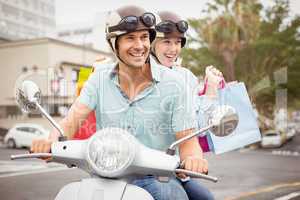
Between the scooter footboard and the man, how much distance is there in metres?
0.12

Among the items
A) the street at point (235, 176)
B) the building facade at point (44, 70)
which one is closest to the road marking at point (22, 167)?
the street at point (235, 176)

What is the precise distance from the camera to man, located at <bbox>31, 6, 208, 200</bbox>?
1078 millimetres

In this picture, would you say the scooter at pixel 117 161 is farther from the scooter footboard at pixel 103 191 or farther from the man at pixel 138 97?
the man at pixel 138 97

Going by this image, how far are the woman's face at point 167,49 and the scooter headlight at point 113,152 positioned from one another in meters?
0.79

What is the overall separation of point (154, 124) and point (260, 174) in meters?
2.67

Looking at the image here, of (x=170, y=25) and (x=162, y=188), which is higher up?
(x=170, y=25)

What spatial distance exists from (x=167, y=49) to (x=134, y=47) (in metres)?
0.55

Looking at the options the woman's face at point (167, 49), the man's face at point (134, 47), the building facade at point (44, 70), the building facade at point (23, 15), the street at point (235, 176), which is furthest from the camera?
the building facade at point (23, 15)

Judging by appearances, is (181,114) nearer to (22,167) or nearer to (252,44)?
(252,44)

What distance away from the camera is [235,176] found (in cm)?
370

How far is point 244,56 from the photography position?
2.71 metres

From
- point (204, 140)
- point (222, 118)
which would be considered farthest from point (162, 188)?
point (204, 140)

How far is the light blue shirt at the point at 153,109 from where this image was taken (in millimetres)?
1086

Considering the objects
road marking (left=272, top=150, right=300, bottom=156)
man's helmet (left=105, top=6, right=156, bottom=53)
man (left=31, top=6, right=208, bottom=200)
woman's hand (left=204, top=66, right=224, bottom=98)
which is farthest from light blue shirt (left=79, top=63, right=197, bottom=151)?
road marking (left=272, top=150, right=300, bottom=156)
